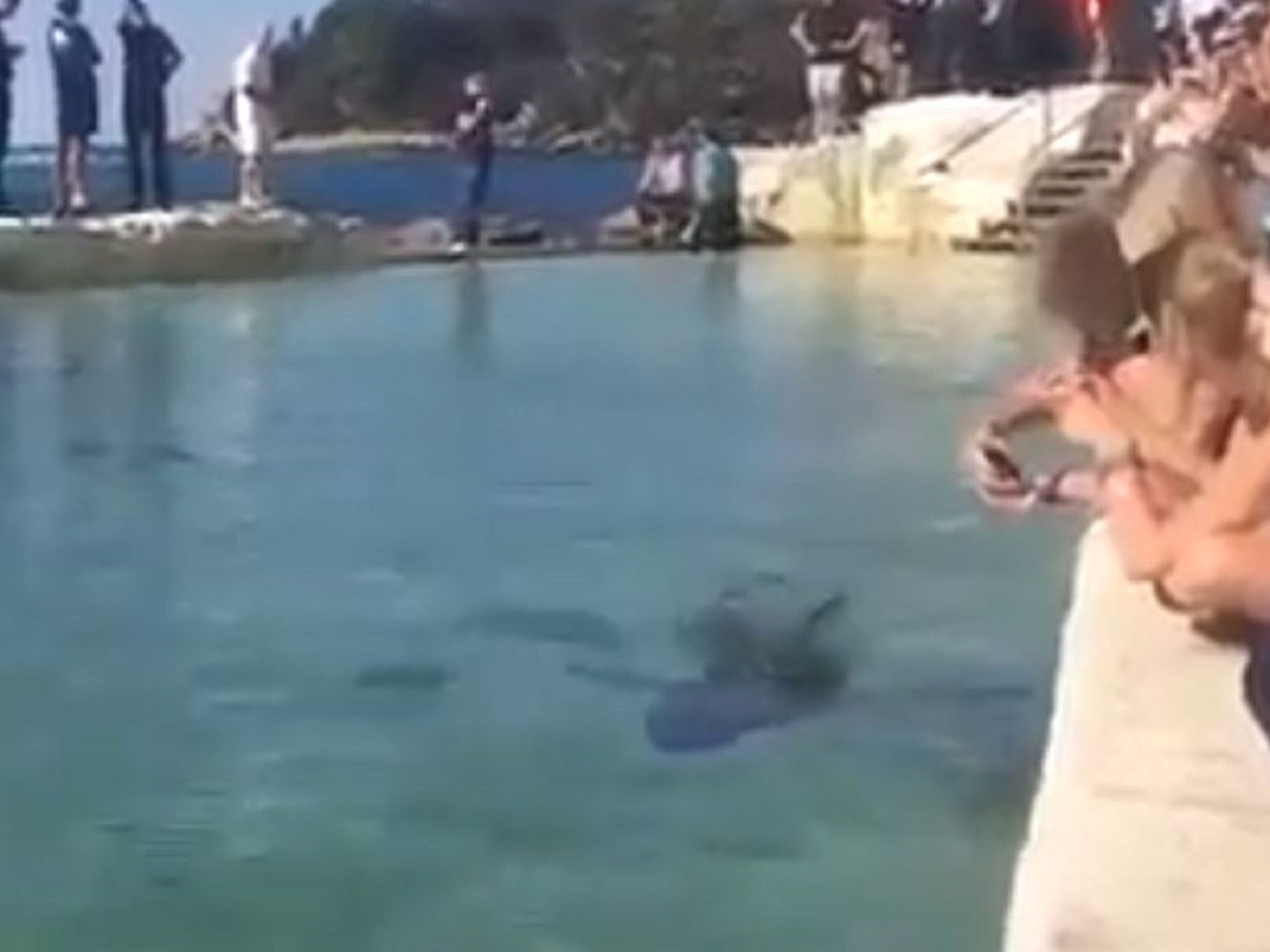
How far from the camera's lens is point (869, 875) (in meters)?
5.65

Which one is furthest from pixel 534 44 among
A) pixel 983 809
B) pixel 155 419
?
pixel 983 809

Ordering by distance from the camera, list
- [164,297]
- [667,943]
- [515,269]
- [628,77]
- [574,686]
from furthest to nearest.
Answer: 1. [628,77]
2. [515,269]
3. [164,297]
4. [574,686]
5. [667,943]

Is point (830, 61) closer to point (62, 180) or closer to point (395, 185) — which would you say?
point (62, 180)

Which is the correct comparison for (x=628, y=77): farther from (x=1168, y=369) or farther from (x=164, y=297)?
(x=1168, y=369)

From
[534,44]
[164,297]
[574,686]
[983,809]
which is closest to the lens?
[983,809]

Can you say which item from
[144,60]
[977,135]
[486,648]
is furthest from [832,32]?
[486,648]

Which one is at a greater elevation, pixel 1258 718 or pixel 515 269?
pixel 1258 718

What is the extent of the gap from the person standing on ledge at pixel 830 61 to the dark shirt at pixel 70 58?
6.82 meters

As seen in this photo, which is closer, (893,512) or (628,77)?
(893,512)

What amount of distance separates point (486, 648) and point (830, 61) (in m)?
17.5

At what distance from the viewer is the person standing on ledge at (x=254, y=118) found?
2050 cm

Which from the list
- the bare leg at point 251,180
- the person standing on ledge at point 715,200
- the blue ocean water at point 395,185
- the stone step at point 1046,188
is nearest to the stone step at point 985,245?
the stone step at point 1046,188

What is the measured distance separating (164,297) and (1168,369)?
1490 cm

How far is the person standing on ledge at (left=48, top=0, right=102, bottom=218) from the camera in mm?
18562
